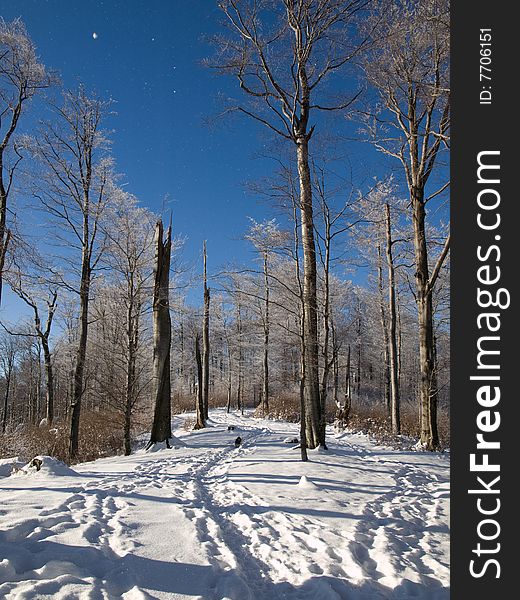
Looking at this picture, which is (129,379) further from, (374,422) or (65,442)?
(374,422)

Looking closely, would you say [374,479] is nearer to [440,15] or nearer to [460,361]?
[460,361]

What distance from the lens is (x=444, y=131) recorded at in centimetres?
883

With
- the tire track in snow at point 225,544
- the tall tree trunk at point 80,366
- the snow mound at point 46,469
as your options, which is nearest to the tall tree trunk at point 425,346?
the tire track in snow at point 225,544

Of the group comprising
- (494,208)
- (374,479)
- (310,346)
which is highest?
(494,208)

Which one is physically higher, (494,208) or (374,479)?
(494,208)

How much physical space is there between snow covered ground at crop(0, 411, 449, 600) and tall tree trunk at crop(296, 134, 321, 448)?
5.70ft

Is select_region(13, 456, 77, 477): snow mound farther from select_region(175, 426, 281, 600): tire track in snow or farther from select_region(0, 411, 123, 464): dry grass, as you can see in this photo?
select_region(0, 411, 123, 464): dry grass

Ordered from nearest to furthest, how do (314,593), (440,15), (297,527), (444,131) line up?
(314,593)
(297,527)
(440,15)
(444,131)

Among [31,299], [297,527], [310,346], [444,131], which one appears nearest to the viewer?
[297,527]

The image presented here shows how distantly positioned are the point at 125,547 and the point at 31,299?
57.8 feet

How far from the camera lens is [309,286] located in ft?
26.0

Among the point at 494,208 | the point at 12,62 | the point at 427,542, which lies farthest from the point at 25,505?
the point at 12,62

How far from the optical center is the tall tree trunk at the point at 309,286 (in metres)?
7.77

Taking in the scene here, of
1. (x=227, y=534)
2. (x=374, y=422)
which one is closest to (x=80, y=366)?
(x=227, y=534)
